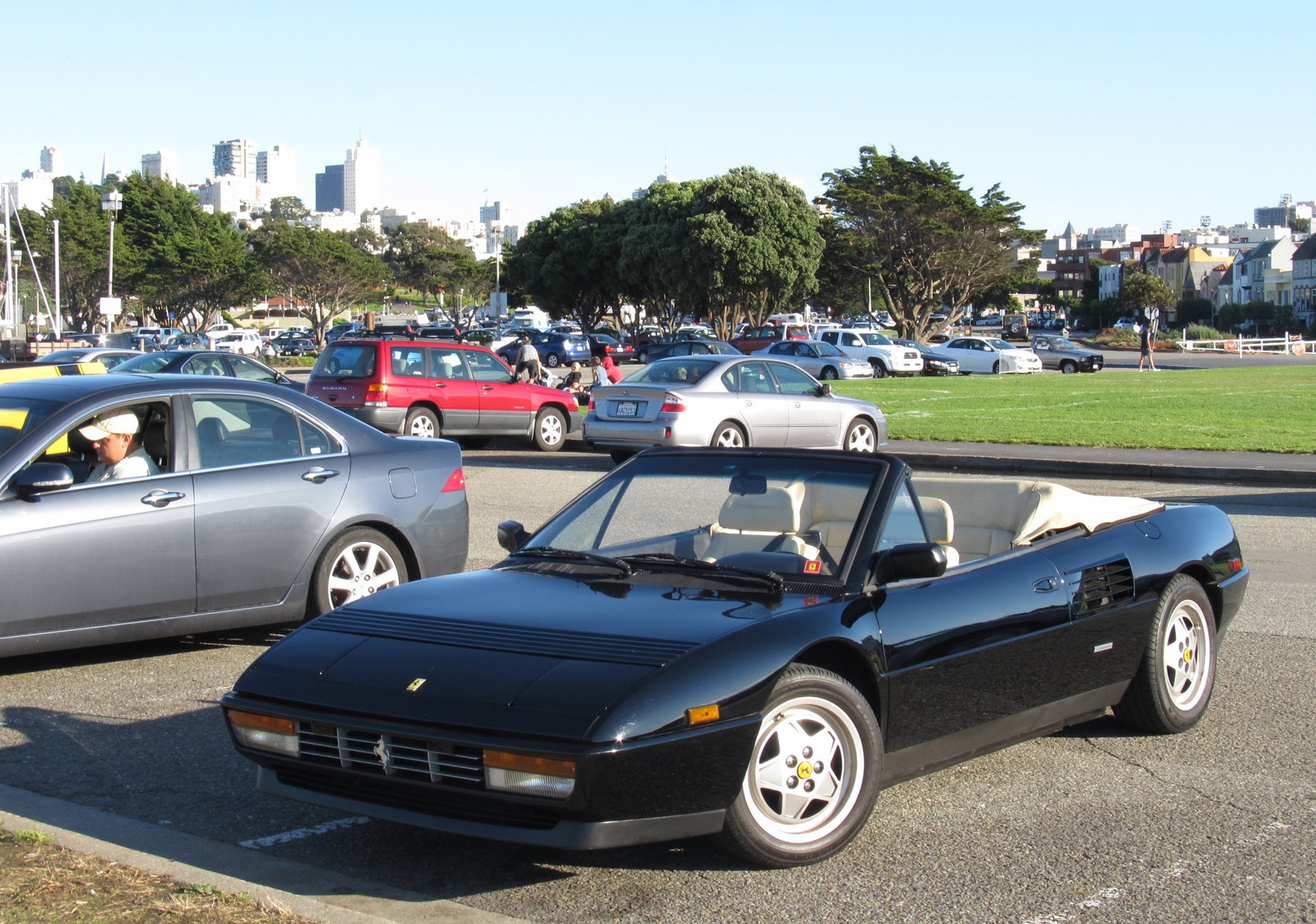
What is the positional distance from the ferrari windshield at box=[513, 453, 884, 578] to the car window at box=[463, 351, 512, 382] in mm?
14669

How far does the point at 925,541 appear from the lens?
4.95 metres

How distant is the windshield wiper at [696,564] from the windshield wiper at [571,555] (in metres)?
0.07

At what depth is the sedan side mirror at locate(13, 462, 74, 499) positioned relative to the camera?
6.06m

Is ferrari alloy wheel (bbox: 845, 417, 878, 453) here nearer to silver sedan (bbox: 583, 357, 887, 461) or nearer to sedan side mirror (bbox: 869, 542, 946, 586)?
silver sedan (bbox: 583, 357, 887, 461)

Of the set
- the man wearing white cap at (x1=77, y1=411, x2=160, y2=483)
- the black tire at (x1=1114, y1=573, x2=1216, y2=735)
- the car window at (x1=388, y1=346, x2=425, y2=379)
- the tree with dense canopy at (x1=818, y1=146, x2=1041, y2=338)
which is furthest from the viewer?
the tree with dense canopy at (x1=818, y1=146, x2=1041, y2=338)

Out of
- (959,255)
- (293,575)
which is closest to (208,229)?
(959,255)

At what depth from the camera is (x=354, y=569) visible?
7.30 m

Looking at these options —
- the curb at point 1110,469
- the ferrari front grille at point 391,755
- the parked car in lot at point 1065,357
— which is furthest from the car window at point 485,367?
the parked car in lot at point 1065,357

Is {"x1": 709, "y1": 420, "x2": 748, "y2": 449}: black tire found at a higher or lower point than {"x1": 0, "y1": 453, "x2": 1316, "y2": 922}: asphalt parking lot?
higher

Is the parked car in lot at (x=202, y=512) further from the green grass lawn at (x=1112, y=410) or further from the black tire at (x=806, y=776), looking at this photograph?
the green grass lawn at (x=1112, y=410)

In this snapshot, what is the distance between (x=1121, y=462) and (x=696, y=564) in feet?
44.1

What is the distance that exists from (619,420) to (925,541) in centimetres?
1230

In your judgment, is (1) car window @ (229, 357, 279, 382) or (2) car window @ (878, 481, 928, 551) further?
(1) car window @ (229, 357, 279, 382)

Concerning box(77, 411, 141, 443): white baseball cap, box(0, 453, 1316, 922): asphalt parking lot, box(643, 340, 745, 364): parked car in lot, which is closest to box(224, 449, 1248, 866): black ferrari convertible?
box(0, 453, 1316, 922): asphalt parking lot
